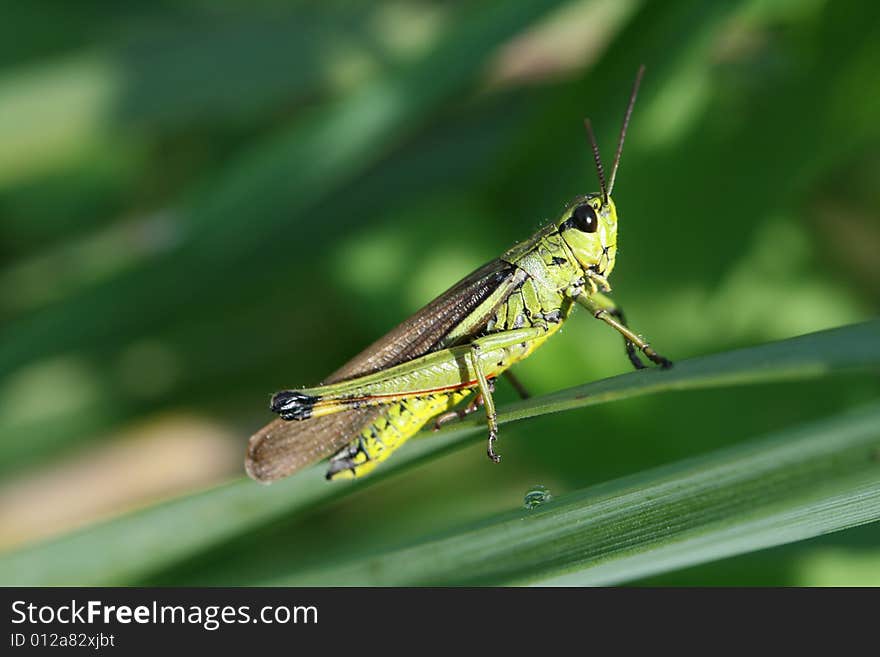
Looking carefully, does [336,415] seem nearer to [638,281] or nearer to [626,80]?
[638,281]

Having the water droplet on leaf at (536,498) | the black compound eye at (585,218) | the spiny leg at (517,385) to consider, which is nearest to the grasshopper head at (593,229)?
the black compound eye at (585,218)

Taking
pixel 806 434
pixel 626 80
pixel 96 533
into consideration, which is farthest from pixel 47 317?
pixel 806 434

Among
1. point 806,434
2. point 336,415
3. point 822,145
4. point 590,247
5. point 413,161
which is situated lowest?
point 806,434

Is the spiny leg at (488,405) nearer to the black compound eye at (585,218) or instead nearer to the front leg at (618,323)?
the front leg at (618,323)

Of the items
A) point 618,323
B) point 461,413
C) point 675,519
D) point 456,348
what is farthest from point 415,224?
point 675,519

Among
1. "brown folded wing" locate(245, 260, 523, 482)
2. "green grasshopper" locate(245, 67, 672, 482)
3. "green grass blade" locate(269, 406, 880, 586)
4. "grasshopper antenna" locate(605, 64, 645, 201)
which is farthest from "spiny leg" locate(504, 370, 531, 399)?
"green grass blade" locate(269, 406, 880, 586)
